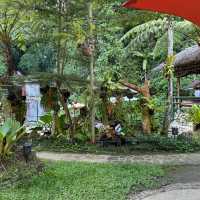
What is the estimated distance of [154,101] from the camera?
438 inches

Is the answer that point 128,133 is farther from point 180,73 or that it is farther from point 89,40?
point 180,73

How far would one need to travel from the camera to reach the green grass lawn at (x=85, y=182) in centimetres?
645

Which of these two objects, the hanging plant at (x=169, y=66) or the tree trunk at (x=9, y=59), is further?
the tree trunk at (x=9, y=59)

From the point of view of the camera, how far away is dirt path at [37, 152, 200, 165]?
904cm

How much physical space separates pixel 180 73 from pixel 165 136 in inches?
374

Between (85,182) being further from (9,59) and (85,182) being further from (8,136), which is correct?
(9,59)

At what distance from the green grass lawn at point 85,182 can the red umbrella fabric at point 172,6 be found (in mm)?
2602

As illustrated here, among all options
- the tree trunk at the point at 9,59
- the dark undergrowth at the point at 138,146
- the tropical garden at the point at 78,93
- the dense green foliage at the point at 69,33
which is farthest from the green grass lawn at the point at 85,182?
the tree trunk at the point at 9,59

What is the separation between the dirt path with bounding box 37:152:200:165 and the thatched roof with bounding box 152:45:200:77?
305 inches

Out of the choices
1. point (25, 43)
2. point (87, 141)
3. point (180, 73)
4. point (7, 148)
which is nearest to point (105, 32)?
point (25, 43)

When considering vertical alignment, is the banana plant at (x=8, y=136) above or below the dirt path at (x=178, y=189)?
above

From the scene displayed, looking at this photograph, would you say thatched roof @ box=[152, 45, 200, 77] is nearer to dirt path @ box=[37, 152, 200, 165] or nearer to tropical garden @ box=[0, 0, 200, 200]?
tropical garden @ box=[0, 0, 200, 200]

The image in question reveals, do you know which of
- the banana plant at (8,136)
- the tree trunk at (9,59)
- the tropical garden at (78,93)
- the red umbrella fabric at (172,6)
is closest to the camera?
the red umbrella fabric at (172,6)

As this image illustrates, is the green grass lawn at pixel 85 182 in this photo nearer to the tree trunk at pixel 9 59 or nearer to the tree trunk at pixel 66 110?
the tree trunk at pixel 66 110
